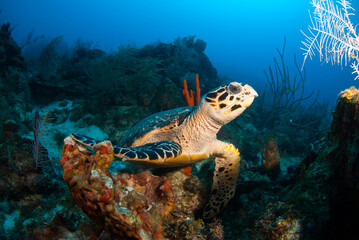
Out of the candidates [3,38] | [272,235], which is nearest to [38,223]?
[272,235]

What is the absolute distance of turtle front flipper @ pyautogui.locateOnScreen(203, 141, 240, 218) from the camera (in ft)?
7.63

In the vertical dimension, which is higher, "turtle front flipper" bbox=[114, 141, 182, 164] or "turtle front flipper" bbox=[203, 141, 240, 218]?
"turtle front flipper" bbox=[114, 141, 182, 164]

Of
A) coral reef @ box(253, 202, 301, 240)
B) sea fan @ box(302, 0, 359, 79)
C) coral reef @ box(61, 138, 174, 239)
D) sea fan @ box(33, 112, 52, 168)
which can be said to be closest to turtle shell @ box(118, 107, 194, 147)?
sea fan @ box(33, 112, 52, 168)

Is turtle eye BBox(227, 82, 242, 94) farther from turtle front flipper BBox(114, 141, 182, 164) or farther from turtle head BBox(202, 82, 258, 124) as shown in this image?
turtle front flipper BBox(114, 141, 182, 164)

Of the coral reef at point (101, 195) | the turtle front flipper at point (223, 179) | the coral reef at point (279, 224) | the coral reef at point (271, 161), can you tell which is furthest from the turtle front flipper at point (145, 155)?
the coral reef at point (271, 161)

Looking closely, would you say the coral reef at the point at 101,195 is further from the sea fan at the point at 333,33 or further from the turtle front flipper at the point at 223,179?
the sea fan at the point at 333,33

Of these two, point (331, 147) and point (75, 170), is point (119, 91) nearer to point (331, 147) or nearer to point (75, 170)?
point (75, 170)

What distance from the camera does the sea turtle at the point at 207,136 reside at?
235cm

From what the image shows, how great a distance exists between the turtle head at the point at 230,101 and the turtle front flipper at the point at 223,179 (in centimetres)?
60

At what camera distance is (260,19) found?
111438 mm

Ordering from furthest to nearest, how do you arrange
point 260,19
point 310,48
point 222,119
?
point 260,19
point 222,119
point 310,48

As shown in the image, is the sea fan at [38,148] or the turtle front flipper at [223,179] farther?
the sea fan at [38,148]

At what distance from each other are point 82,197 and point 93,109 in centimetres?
500

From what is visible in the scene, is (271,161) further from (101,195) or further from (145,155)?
(101,195)
